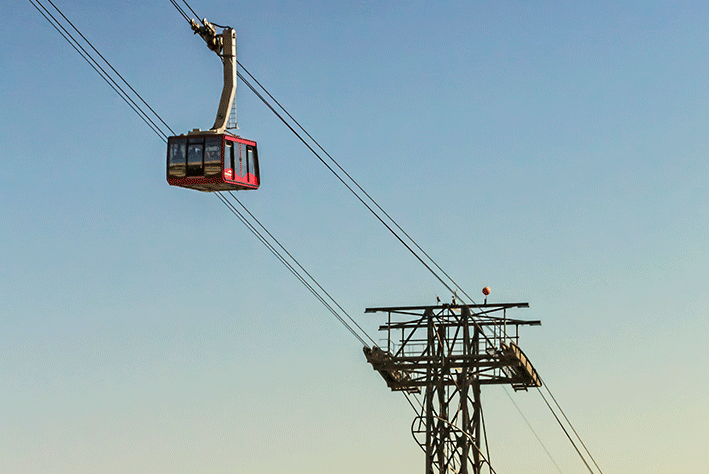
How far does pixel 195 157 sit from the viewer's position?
171 feet

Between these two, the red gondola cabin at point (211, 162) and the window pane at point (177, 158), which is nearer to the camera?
the red gondola cabin at point (211, 162)

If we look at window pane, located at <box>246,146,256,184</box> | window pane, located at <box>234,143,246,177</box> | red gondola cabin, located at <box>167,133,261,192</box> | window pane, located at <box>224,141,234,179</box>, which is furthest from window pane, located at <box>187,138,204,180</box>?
window pane, located at <box>246,146,256,184</box>

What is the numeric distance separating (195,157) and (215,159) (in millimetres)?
764

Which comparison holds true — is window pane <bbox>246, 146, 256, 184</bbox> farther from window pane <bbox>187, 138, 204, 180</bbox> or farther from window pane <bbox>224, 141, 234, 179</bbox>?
window pane <bbox>187, 138, 204, 180</bbox>

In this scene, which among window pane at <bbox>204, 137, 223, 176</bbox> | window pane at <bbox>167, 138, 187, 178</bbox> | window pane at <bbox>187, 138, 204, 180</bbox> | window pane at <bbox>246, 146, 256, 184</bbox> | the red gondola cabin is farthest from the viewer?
window pane at <bbox>246, 146, 256, 184</bbox>

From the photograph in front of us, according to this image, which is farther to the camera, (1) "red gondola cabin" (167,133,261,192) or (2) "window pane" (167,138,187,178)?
(2) "window pane" (167,138,187,178)

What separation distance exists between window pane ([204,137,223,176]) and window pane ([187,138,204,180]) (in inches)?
7.5

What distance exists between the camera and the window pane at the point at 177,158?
52219mm

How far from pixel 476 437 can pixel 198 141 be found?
57.1 ft

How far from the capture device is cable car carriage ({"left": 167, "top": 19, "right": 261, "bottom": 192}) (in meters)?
51.8

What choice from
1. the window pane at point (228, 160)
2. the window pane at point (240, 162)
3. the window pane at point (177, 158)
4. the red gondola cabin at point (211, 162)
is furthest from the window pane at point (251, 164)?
the window pane at point (177, 158)

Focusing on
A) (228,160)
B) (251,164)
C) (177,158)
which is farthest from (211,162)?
(251,164)

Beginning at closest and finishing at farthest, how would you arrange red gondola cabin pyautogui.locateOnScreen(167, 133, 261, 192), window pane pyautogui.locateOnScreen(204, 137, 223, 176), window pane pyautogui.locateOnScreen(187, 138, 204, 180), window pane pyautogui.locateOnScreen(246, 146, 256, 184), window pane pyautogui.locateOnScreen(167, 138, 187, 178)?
window pane pyautogui.locateOnScreen(204, 137, 223, 176)
red gondola cabin pyautogui.locateOnScreen(167, 133, 261, 192)
window pane pyautogui.locateOnScreen(187, 138, 204, 180)
window pane pyautogui.locateOnScreen(167, 138, 187, 178)
window pane pyautogui.locateOnScreen(246, 146, 256, 184)

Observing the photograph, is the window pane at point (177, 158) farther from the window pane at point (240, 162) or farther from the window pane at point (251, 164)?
the window pane at point (251, 164)
